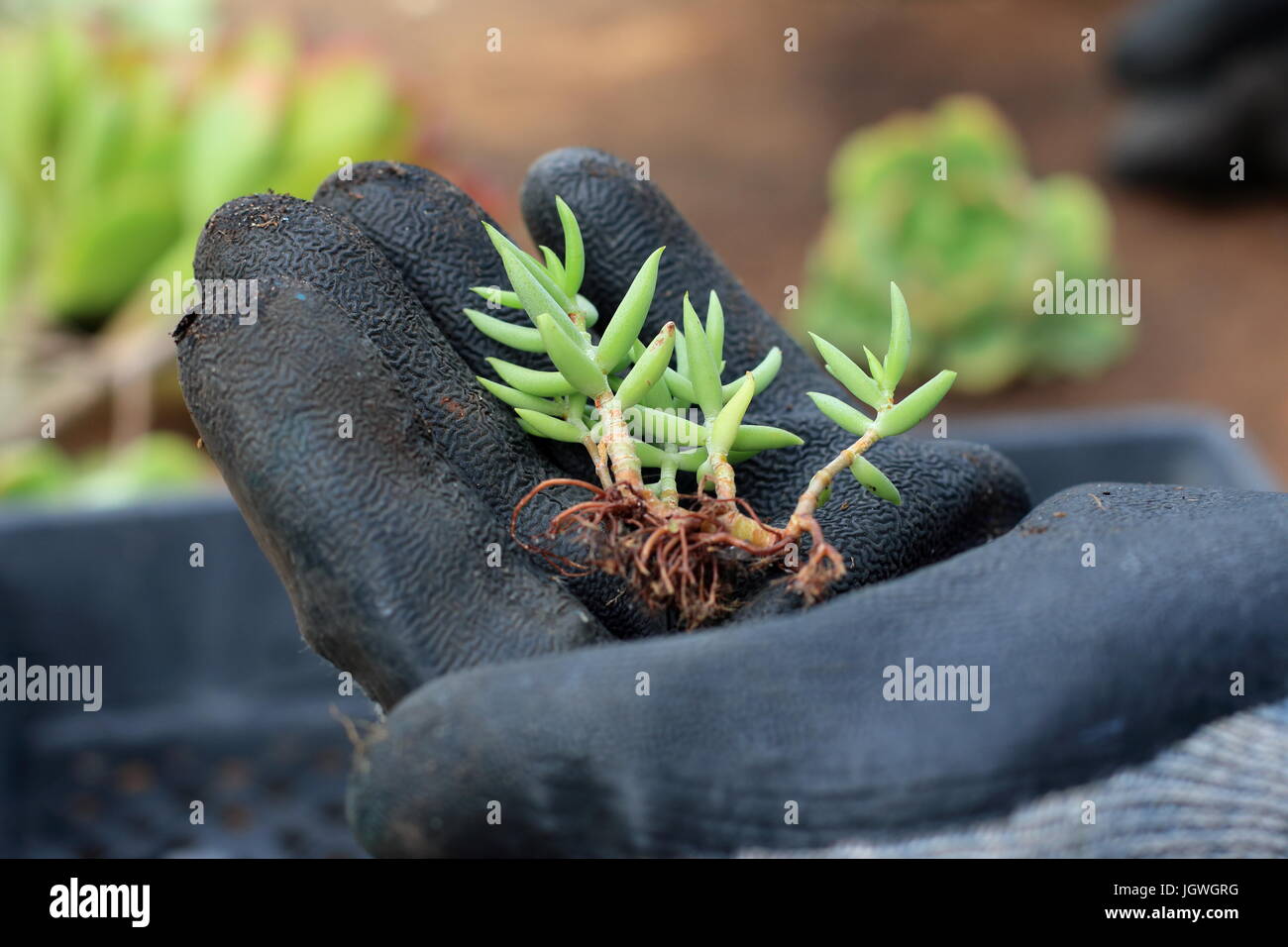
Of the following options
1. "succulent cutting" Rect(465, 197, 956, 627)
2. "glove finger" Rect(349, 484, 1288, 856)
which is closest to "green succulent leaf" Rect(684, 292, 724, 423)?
"succulent cutting" Rect(465, 197, 956, 627)

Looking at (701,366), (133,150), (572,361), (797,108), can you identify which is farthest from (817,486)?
(797,108)

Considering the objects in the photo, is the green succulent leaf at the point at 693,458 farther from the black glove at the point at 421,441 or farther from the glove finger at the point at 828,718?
the glove finger at the point at 828,718

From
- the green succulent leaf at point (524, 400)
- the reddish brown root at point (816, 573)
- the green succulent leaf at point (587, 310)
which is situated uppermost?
the green succulent leaf at point (587, 310)

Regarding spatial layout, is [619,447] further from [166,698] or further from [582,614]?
[166,698]

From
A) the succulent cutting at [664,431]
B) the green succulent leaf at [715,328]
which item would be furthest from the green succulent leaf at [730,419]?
the green succulent leaf at [715,328]

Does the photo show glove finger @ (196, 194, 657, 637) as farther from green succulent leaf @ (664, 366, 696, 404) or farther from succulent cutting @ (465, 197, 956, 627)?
green succulent leaf @ (664, 366, 696, 404)

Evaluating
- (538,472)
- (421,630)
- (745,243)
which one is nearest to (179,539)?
(538,472)

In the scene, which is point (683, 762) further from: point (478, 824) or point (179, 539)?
point (179, 539)
